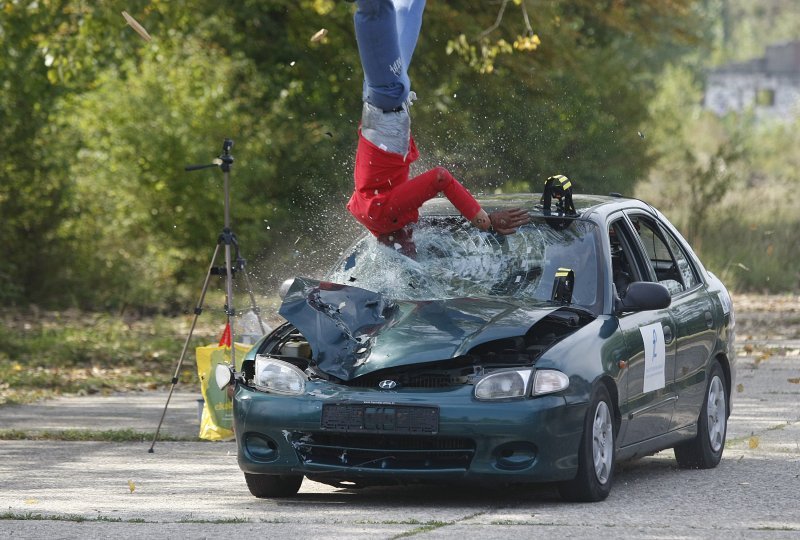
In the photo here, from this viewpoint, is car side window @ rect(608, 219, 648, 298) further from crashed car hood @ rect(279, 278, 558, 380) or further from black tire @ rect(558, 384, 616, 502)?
black tire @ rect(558, 384, 616, 502)

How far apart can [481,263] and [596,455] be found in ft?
4.76

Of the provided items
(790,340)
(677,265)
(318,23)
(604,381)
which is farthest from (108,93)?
(604,381)

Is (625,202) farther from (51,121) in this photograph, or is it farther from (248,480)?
(51,121)

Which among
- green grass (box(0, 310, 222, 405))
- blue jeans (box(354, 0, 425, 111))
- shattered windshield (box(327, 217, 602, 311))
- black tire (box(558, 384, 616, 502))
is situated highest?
blue jeans (box(354, 0, 425, 111))

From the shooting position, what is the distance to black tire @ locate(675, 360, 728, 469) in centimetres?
970

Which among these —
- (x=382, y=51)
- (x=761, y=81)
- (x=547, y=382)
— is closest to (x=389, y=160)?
(x=382, y=51)

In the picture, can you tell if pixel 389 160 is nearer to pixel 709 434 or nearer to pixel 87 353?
pixel 709 434

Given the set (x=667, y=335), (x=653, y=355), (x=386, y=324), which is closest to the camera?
(x=386, y=324)

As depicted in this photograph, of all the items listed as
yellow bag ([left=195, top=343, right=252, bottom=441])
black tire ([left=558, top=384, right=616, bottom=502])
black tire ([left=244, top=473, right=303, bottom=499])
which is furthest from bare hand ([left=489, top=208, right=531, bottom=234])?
yellow bag ([left=195, top=343, right=252, bottom=441])

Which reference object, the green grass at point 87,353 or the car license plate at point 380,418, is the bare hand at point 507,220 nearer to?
the car license plate at point 380,418

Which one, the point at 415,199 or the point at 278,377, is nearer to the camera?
the point at 278,377

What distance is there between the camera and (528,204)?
9.47m

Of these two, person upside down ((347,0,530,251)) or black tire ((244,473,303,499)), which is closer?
black tire ((244,473,303,499))

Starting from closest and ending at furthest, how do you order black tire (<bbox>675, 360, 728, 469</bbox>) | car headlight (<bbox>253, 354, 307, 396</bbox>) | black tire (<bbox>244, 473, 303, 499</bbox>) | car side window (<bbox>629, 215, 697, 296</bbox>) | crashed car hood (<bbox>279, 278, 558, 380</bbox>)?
crashed car hood (<bbox>279, 278, 558, 380</bbox>) → car headlight (<bbox>253, 354, 307, 396</bbox>) → black tire (<bbox>244, 473, 303, 499</bbox>) → black tire (<bbox>675, 360, 728, 469</bbox>) → car side window (<bbox>629, 215, 697, 296</bbox>)
